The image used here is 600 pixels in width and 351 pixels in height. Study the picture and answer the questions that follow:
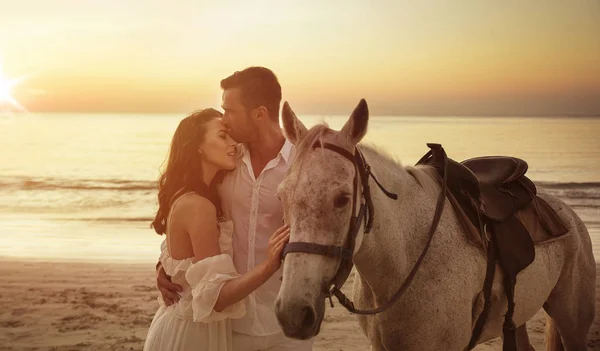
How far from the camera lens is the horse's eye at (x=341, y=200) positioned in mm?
2363

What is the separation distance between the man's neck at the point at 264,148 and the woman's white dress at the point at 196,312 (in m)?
0.36

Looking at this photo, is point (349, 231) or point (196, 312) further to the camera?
point (196, 312)

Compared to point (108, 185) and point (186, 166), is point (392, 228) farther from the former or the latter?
point (108, 185)

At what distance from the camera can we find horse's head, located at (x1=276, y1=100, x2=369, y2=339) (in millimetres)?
2270

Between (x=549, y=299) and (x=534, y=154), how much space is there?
33918 millimetres

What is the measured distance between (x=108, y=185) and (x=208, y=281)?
2276 cm

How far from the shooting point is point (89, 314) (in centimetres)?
714

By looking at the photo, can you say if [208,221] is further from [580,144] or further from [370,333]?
[580,144]

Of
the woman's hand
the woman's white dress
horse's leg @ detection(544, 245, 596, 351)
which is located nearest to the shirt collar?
the woman's white dress

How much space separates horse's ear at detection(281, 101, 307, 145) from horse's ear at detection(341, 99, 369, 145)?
0.19 meters

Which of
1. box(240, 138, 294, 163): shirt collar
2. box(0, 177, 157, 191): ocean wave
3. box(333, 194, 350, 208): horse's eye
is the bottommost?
box(0, 177, 157, 191): ocean wave

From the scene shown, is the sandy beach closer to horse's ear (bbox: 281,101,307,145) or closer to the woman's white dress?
the woman's white dress

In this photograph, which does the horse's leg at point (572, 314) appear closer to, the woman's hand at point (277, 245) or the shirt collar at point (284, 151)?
the shirt collar at point (284, 151)

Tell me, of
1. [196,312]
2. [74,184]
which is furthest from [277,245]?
[74,184]
